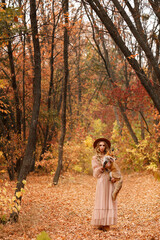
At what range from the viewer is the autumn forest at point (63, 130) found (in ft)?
21.6

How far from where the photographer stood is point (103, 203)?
248 inches

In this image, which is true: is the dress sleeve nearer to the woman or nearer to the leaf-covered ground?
the woman

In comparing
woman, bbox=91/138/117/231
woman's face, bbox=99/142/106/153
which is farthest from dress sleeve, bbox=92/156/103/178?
woman's face, bbox=99/142/106/153

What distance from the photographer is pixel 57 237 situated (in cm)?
580

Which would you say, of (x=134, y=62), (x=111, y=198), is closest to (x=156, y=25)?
(x=134, y=62)

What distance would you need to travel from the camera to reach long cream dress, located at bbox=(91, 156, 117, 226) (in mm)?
6184

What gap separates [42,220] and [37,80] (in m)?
3.58

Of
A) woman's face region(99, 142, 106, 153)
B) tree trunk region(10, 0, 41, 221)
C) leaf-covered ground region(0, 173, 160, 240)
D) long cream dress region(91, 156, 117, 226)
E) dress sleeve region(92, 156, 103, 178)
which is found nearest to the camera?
leaf-covered ground region(0, 173, 160, 240)

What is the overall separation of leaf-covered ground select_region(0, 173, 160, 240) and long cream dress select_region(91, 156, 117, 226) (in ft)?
0.82

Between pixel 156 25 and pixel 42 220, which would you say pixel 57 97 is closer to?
pixel 156 25

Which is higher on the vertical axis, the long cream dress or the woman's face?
the woman's face

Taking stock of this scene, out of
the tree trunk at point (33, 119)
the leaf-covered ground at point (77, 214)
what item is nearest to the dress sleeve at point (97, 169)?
the leaf-covered ground at point (77, 214)

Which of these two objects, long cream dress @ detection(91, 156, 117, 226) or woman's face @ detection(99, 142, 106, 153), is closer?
long cream dress @ detection(91, 156, 117, 226)

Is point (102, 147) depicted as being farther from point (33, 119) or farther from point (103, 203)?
point (33, 119)
